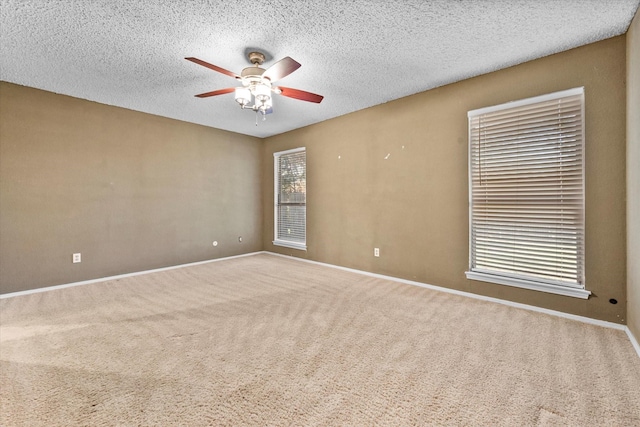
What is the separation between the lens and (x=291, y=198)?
5590mm

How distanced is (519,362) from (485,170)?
200cm

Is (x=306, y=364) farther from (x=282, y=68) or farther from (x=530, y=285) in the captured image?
(x=530, y=285)

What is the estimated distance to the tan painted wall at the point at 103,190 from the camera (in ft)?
11.1

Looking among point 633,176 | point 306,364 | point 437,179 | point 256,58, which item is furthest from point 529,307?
point 256,58

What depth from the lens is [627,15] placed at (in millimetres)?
2148

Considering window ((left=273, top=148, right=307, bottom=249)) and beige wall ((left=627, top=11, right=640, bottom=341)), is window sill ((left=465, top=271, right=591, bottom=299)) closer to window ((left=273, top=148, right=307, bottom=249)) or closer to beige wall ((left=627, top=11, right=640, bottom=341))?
beige wall ((left=627, top=11, right=640, bottom=341))

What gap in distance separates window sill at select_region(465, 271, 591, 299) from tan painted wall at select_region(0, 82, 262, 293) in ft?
14.1

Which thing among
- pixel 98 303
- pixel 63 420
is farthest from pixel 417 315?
pixel 98 303

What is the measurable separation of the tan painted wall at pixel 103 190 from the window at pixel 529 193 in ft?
14.1

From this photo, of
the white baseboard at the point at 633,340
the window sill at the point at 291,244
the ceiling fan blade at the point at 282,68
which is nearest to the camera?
the white baseboard at the point at 633,340

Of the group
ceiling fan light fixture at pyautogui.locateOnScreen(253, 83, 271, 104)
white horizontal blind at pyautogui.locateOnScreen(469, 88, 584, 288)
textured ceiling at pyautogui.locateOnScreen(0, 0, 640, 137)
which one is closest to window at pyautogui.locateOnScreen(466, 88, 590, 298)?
white horizontal blind at pyautogui.locateOnScreen(469, 88, 584, 288)

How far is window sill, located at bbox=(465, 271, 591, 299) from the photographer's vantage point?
2.58 meters

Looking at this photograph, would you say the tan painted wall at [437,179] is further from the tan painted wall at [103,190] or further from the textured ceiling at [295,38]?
the tan painted wall at [103,190]

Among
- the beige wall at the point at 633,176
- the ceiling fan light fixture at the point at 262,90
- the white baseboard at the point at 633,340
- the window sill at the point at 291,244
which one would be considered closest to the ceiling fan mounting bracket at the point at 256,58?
the ceiling fan light fixture at the point at 262,90
